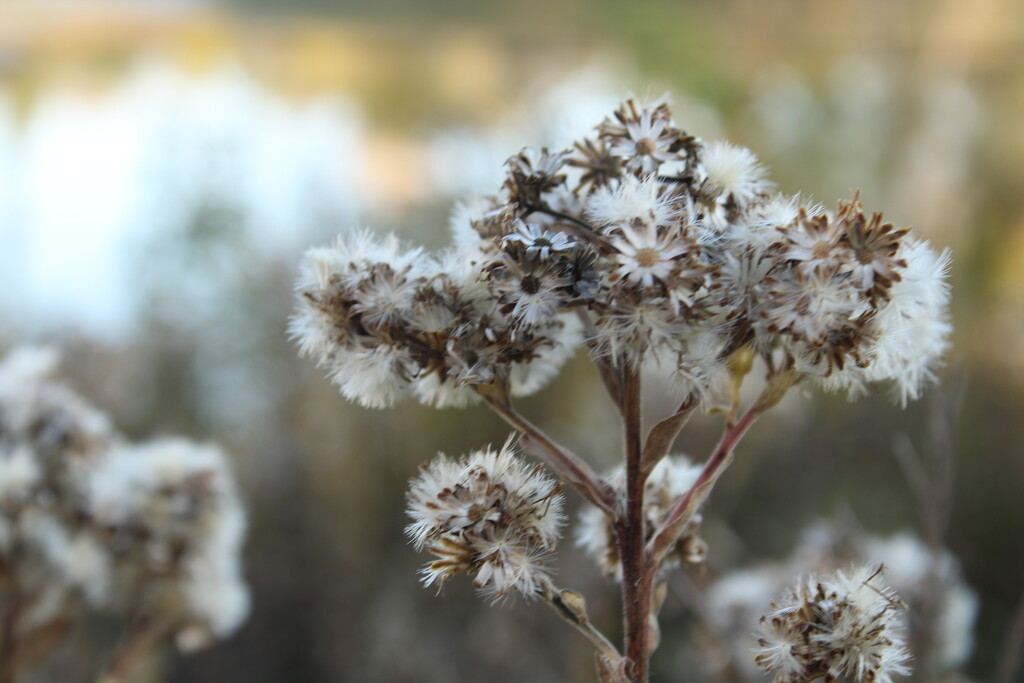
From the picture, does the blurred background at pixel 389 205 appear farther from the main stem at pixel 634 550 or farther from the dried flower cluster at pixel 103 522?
the main stem at pixel 634 550

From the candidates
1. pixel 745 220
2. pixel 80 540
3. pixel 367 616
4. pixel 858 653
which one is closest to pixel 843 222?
pixel 745 220

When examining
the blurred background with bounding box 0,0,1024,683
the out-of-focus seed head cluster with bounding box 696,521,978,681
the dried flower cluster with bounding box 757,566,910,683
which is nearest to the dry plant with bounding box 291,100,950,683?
the dried flower cluster with bounding box 757,566,910,683

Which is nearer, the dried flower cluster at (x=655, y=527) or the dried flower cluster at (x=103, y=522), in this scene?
the dried flower cluster at (x=655, y=527)

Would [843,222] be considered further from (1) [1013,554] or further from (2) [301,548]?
(2) [301,548]

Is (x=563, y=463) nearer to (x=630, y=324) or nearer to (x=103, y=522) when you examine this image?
(x=630, y=324)

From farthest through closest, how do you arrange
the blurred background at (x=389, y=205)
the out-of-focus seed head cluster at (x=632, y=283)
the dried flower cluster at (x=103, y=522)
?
the blurred background at (x=389, y=205)
the dried flower cluster at (x=103, y=522)
the out-of-focus seed head cluster at (x=632, y=283)

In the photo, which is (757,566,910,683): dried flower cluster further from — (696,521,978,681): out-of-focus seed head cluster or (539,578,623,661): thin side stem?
(696,521,978,681): out-of-focus seed head cluster

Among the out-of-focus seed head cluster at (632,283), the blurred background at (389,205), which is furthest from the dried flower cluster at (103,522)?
the blurred background at (389,205)
